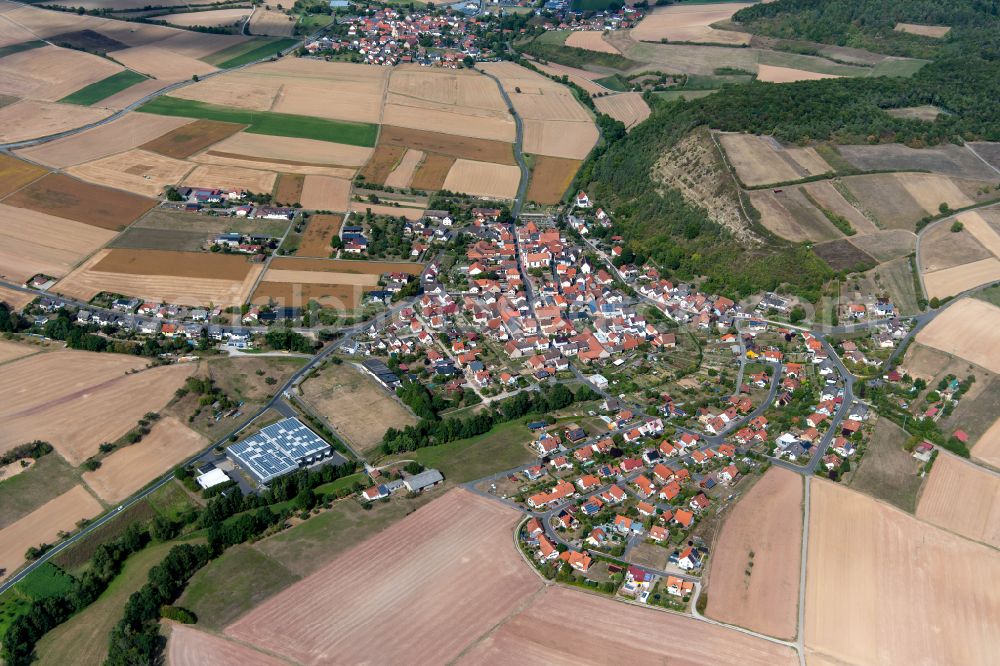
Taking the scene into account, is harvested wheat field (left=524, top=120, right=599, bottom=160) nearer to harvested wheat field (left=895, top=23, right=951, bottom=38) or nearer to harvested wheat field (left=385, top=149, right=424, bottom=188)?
harvested wheat field (left=385, top=149, right=424, bottom=188)

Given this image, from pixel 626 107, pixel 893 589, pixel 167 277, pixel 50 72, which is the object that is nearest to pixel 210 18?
pixel 50 72

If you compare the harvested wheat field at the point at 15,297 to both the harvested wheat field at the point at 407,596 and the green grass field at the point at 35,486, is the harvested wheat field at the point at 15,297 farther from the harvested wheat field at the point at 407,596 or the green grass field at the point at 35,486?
the harvested wheat field at the point at 407,596

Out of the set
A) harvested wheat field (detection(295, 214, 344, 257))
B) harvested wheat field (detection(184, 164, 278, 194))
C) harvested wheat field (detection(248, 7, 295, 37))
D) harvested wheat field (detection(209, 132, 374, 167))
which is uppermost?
harvested wheat field (detection(248, 7, 295, 37))

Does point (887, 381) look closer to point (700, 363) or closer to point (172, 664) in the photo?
point (700, 363)

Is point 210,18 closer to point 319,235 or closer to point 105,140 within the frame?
point 105,140

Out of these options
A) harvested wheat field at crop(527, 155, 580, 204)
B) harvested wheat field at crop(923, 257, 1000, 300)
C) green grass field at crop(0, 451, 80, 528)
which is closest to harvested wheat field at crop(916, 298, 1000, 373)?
harvested wheat field at crop(923, 257, 1000, 300)

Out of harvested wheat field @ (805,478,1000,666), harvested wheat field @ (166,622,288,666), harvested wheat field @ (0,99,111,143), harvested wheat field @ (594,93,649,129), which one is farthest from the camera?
harvested wheat field @ (594,93,649,129)
